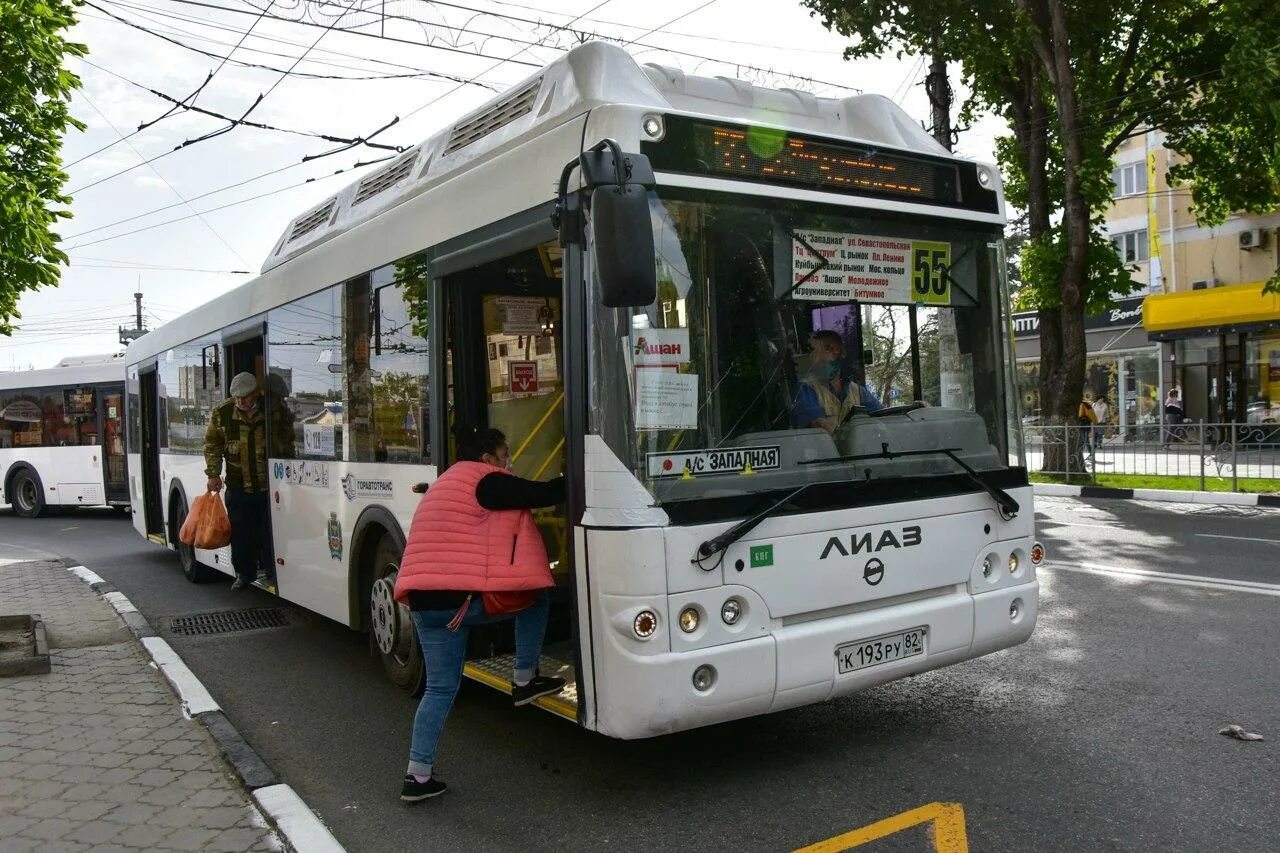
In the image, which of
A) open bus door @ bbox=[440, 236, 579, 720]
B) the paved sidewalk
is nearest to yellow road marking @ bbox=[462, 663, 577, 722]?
open bus door @ bbox=[440, 236, 579, 720]

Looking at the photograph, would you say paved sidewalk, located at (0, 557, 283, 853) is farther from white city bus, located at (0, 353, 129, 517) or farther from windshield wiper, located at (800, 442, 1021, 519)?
white city bus, located at (0, 353, 129, 517)

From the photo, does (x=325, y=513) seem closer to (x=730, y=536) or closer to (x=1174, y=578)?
(x=730, y=536)

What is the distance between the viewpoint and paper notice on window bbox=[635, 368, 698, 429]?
422 cm

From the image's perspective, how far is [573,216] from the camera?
14.1ft

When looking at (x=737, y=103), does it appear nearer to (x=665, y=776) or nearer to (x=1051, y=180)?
(x=665, y=776)

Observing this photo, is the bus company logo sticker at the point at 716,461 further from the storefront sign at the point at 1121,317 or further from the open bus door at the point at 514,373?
the storefront sign at the point at 1121,317

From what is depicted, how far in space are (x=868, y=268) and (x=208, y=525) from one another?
6301mm

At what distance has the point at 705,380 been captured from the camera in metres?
4.36

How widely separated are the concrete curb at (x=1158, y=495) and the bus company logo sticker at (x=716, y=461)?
11472 millimetres

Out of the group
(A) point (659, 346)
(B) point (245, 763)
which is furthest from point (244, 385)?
(A) point (659, 346)

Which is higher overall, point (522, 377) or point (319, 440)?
point (522, 377)

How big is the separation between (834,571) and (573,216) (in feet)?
6.02

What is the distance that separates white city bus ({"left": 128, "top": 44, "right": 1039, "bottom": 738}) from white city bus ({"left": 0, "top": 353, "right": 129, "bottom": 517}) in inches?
644

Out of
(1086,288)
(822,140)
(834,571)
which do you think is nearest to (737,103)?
(822,140)
